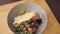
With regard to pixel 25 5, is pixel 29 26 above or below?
below

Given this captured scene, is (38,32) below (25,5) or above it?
below

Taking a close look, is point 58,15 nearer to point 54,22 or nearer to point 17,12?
point 54,22

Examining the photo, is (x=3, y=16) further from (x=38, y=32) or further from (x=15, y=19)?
(x=38, y=32)

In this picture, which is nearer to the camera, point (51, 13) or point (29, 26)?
point (29, 26)

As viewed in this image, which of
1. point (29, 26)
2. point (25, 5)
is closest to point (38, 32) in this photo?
point (29, 26)

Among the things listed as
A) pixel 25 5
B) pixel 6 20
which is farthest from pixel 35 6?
pixel 6 20

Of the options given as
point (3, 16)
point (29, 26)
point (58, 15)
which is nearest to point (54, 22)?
point (58, 15)
